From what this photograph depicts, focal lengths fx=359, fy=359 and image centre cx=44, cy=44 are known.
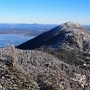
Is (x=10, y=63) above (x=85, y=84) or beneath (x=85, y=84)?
above

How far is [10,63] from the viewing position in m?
19.5

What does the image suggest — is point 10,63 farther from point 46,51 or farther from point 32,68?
point 46,51

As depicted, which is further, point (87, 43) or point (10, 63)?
point (87, 43)

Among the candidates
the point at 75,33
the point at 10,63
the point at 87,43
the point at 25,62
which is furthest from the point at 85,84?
the point at 75,33

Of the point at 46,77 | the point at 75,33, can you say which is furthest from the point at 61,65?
the point at 75,33

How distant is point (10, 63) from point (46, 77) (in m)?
2.24

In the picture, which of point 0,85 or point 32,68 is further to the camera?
point 32,68

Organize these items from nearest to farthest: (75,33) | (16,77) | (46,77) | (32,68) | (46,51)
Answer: (16,77) → (46,77) → (32,68) → (46,51) → (75,33)

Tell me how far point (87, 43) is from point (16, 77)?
50.8 feet

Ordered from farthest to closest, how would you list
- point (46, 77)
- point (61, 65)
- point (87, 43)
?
point (87, 43) → point (61, 65) → point (46, 77)

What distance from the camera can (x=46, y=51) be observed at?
97.7 ft

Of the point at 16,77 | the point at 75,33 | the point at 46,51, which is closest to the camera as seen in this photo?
the point at 16,77

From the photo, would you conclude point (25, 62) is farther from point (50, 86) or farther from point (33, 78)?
point (50, 86)

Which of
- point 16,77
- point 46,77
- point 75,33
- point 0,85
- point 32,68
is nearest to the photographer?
point 0,85
